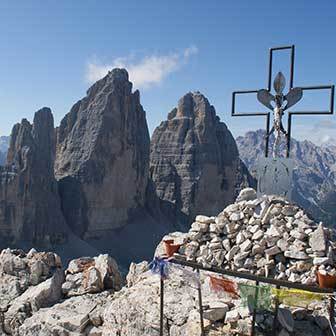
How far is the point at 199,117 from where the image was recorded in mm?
88500

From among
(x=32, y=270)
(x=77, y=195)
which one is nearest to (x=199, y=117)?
(x=77, y=195)

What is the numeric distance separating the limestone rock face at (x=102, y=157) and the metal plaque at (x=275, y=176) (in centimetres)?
5721

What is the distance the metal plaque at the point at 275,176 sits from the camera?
1045 centimetres

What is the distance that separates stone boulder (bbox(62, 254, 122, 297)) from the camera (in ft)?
40.0

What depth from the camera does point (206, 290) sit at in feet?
31.0

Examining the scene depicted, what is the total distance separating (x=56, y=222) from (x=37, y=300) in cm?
5184

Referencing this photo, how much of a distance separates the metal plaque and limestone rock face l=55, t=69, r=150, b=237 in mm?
57212

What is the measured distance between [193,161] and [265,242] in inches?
3043

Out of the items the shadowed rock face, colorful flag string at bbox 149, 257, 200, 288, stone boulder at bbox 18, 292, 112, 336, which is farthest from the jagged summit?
colorful flag string at bbox 149, 257, 200, 288

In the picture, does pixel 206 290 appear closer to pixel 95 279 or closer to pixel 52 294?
pixel 95 279

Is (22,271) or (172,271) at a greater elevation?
(172,271)

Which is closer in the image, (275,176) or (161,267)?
(161,267)

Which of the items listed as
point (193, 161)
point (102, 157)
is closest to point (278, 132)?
point (102, 157)

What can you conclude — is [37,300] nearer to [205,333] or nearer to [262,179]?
[205,333]
